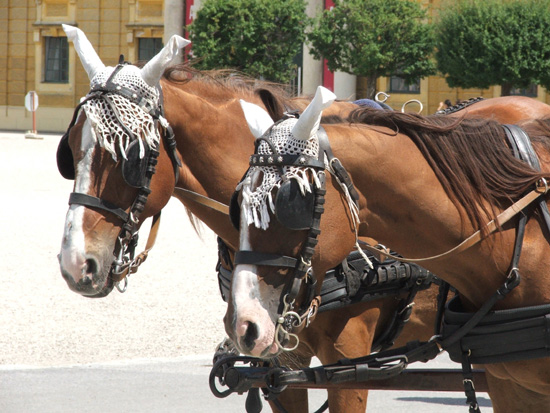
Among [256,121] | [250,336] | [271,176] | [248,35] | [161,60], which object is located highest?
[248,35]

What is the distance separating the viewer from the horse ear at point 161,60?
3174mm

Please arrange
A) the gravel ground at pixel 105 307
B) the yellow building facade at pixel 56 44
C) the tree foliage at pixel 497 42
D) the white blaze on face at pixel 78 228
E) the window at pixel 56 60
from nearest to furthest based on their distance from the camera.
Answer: the white blaze on face at pixel 78 228
the gravel ground at pixel 105 307
the tree foliage at pixel 497 42
the yellow building facade at pixel 56 44
the window at pixel 56 60

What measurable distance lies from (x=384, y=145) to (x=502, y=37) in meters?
18.7

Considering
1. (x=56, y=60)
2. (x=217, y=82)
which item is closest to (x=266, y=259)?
(x=217, y=82)

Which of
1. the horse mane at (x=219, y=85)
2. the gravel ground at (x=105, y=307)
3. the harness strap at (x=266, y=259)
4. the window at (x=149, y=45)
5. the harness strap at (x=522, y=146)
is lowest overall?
the gravel ground at (x=105, y=307)

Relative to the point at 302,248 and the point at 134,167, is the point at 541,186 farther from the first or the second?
the point at 134,167

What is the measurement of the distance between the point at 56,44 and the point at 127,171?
29769 mm

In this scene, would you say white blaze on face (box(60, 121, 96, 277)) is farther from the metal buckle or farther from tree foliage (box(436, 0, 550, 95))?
tree foliage (box(436, 0, 550, 95))

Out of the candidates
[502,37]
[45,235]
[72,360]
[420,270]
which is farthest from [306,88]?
[420,270]

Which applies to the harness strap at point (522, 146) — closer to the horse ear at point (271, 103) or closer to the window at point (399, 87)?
the horse ear at point (271, 103)

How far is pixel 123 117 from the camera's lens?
315 centimetres

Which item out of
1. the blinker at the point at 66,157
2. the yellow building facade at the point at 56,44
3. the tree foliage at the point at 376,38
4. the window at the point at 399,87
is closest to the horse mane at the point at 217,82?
the blinker at the point at 66,157

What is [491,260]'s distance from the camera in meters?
2.49

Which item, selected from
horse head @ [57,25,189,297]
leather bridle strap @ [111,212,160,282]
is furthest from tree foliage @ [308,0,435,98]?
horse head @ [57,25,189,297]
